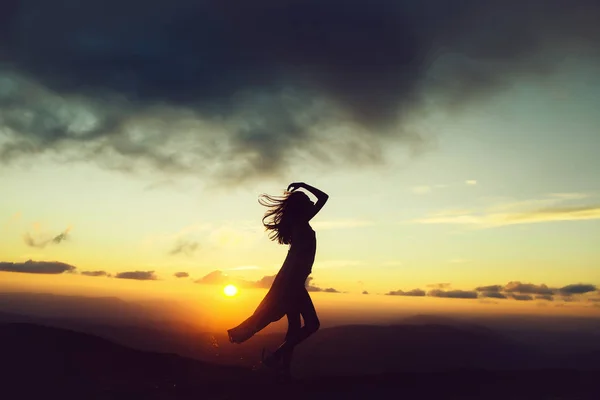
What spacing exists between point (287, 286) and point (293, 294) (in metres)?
0.25

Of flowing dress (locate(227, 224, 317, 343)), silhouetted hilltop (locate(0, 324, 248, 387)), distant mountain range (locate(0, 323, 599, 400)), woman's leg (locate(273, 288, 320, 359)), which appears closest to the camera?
distant mountain range (locate(0, 323, 599, 400))

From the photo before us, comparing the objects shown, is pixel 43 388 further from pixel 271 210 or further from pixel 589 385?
pixel 589 385

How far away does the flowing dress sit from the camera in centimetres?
1448

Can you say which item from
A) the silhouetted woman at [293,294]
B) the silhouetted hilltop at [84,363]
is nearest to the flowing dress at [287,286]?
the silhouetted woman at [293,294]

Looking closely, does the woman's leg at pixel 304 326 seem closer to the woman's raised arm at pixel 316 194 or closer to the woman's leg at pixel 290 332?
the woman's leg at pixel 290 332

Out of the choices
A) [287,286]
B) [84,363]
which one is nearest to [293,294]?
[287,286]

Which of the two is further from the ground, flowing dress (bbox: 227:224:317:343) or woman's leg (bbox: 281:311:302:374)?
flowing dress (bbox: 227:224:317:343)

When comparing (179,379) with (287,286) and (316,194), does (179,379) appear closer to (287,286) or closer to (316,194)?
(287,286)

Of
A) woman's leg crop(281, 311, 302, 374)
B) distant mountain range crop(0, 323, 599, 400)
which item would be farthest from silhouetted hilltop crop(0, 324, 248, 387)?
woman's leg crop(281, 311, 302, 374)

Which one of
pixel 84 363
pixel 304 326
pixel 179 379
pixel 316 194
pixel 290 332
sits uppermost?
pixel 316 194

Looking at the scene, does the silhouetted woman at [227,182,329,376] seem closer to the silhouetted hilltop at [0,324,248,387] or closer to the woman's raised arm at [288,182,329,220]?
the woman's raised arm at [288,182,329,220]

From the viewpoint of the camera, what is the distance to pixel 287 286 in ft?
47.4

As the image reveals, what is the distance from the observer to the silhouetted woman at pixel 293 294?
14.4m

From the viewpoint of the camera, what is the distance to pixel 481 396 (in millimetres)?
14312
